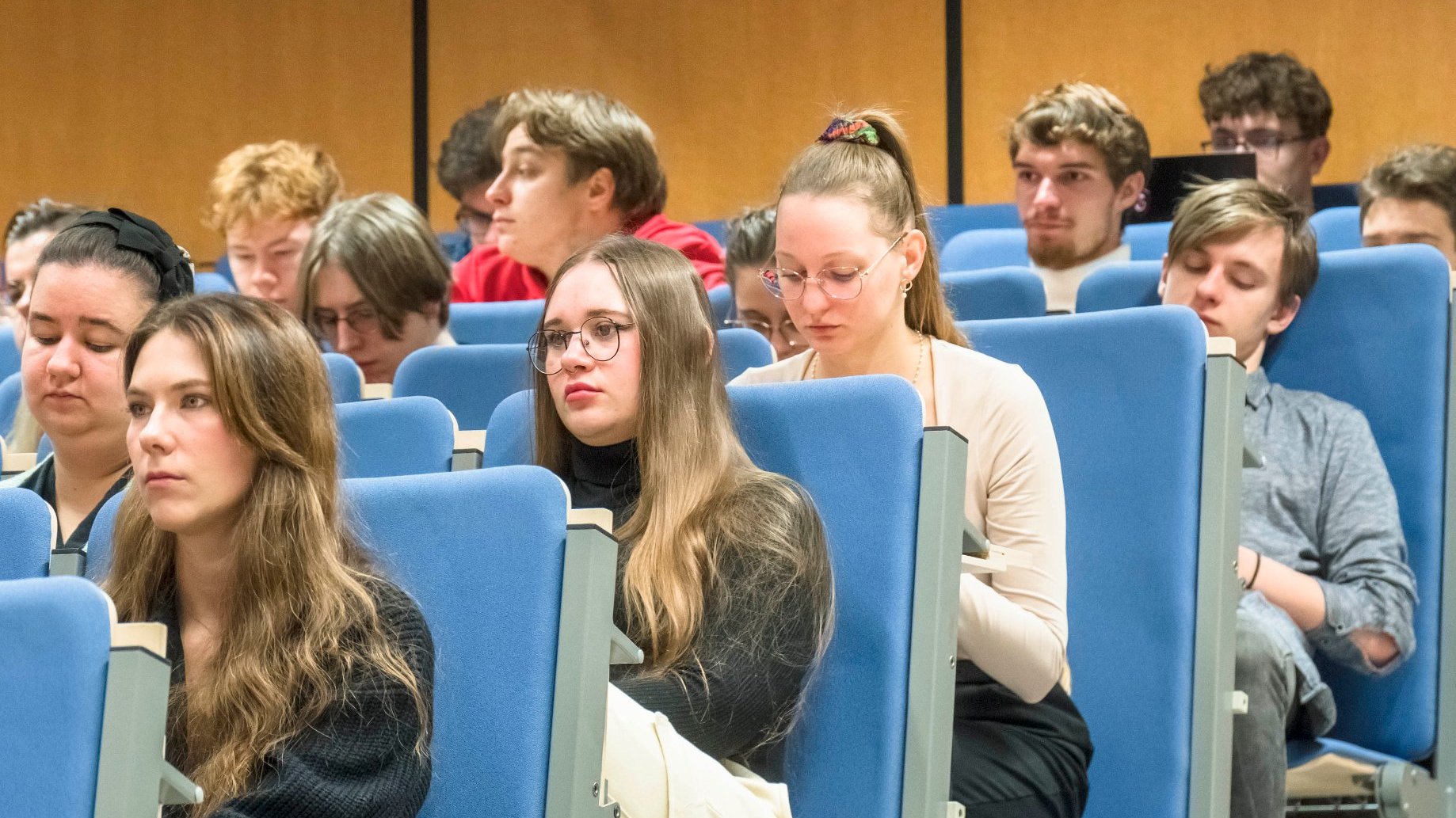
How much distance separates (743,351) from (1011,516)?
1.77 ft

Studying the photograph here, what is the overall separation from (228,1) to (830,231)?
376 cm

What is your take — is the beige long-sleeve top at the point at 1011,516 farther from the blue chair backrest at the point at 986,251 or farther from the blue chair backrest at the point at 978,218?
the blue chair backrest at the point at 978,218

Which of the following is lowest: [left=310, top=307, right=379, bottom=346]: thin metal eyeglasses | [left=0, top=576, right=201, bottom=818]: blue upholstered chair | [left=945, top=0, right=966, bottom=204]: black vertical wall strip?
[left=0, top=576, right=201, bottom=818]: blue upholstered chair

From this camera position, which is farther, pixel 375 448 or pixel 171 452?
pixel 375 448

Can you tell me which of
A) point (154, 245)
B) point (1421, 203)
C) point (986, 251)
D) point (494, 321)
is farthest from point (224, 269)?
point (1421, 203)

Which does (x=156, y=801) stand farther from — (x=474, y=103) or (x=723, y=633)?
(x=474, y=103)

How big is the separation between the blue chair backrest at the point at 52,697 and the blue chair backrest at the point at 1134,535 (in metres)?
1.09

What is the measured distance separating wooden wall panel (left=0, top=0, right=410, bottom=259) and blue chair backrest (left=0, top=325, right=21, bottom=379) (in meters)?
2.13

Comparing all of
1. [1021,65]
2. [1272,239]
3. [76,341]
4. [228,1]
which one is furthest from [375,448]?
[228,1]

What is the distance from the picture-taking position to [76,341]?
6.08ft

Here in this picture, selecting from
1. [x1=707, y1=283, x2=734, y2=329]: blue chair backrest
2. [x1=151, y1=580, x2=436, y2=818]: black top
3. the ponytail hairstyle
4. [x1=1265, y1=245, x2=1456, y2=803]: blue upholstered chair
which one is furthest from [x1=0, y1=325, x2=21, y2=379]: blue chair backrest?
[x1=1265, y1=245, x2=1456, y2=803]: blue upholstered chair

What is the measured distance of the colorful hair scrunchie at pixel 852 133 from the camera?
1913 mm

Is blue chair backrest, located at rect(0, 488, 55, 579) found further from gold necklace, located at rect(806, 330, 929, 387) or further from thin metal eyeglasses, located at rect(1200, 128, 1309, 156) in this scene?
thin metal eyeglasses, located at rect(1200, 128, 1309, 156)

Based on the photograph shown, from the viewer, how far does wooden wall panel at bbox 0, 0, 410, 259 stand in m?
4.99
